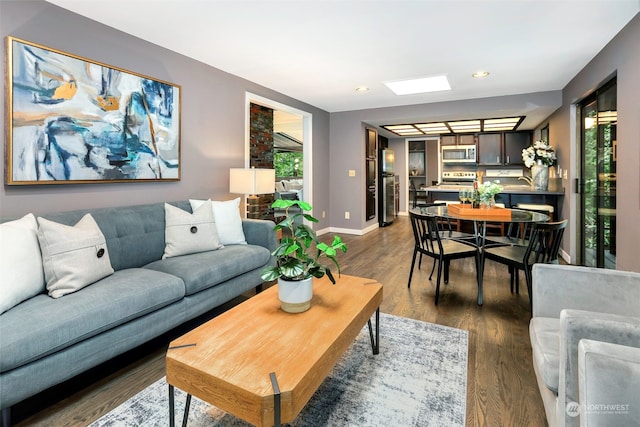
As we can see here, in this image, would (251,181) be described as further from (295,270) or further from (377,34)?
(295,270)

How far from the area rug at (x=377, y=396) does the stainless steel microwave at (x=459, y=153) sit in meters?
6.54

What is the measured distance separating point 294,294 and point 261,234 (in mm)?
1591

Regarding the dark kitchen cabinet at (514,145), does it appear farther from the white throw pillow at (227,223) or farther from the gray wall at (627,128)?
the white throw pillow at (227,223)

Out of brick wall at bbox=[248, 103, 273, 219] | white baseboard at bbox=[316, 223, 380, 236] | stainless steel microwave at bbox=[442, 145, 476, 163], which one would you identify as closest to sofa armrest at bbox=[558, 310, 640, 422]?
brick wall at bbox=[248, 103, 273, 219]

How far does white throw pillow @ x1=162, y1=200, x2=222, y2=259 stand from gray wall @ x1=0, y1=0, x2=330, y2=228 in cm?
52

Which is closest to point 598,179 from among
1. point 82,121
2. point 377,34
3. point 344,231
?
point 377,34

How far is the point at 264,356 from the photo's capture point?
1266 mm

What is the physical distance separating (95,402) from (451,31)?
11.6ft

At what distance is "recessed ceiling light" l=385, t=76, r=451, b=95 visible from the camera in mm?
4191

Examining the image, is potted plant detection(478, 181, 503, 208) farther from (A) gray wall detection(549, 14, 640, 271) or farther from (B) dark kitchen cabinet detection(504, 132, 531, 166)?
(B) dark kitchen cabinet detection(504, 132, 531, 166)

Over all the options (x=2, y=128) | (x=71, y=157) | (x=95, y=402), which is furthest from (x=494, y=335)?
(x=2, y=128)

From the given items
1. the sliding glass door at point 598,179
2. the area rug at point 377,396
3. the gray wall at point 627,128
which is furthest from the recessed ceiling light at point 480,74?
the area rug at point 377,396

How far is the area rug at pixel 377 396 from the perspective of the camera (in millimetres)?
1507

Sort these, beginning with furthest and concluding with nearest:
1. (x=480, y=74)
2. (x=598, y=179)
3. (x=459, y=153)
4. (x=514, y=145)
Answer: (x=459, y=153) < (x=514, y=145) < (x=480, y=74) < (x=598, y=179)
